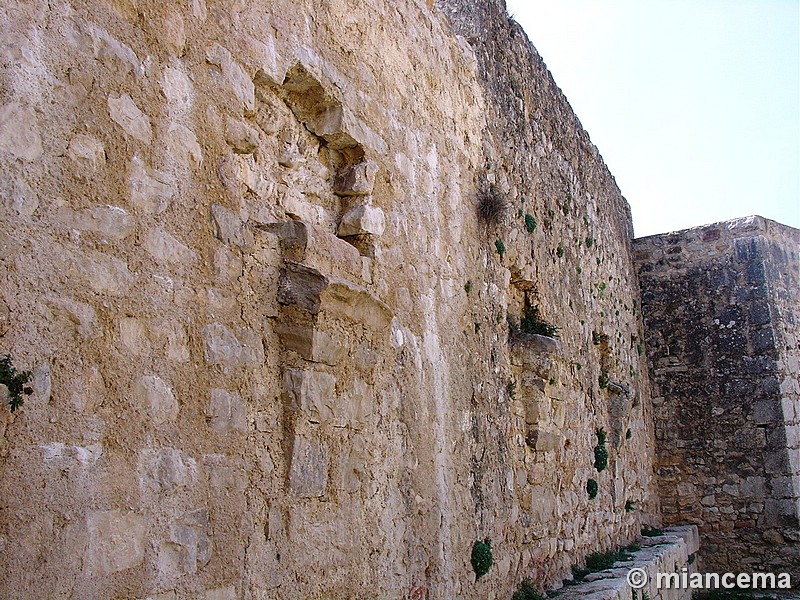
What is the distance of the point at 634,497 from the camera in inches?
347

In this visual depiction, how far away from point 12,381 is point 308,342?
127cm

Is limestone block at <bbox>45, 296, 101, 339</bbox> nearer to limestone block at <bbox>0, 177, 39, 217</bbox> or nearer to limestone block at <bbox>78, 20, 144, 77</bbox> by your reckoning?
limestone block at <bbox>0, 177, 39, 217</bbox>

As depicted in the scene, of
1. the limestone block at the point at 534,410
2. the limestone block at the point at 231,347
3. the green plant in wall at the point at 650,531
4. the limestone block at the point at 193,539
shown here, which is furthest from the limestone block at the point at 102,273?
the green plant in wall at the point at 650,531

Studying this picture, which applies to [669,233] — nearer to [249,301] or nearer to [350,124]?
[350,124]

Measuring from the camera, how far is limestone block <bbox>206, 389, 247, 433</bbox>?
105 inches

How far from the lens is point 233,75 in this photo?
2.99m

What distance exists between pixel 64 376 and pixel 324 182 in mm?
1776

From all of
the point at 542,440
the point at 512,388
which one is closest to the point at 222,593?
the point at 512,388

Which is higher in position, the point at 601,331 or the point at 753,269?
the point at 753,269

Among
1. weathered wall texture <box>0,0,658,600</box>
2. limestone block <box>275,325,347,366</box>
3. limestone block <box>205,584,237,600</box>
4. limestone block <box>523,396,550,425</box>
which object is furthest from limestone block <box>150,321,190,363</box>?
limestone block <box>523,396,550,425</box>

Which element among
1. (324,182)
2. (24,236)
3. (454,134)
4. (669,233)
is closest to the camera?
(24,236)

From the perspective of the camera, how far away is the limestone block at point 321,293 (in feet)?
10.2

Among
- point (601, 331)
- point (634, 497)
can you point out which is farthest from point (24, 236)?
point (634, 497)

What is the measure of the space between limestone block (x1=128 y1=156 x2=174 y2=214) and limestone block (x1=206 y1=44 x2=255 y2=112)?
56 centimetres
